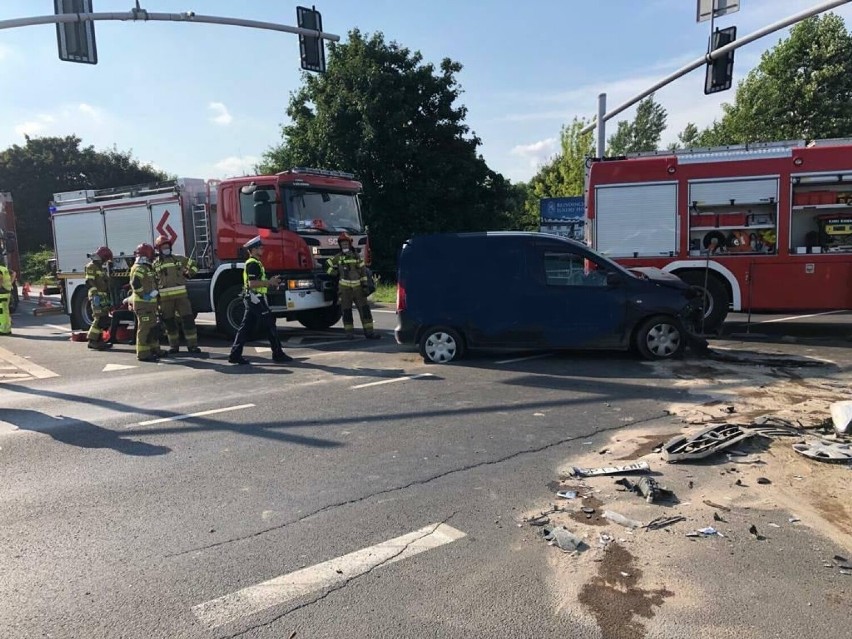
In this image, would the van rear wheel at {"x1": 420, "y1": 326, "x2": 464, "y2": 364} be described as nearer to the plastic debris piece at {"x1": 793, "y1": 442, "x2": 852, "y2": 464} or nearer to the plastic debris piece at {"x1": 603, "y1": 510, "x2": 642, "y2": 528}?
the plastic debris piece at {"x1": 793, "y1": 442, "x2": 852, "y2": 464}

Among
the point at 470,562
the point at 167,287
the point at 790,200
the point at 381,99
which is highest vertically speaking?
the point at 381,99

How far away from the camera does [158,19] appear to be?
44.4 ft

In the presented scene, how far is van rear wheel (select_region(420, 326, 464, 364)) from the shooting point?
9.11m

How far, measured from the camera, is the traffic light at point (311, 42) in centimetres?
1446

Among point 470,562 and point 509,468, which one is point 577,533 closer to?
point 470,562

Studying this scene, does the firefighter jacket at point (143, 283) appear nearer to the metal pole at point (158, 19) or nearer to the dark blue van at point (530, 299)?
the dark blue van at point (530, 299)

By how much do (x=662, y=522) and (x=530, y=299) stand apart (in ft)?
16.8

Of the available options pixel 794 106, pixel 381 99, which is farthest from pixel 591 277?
pixel 794 106

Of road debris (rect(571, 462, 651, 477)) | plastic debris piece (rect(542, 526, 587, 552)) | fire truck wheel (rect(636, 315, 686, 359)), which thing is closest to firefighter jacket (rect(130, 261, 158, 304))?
fire truck wheel (rect(636, 315, 686, 359))

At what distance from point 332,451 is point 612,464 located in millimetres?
2222

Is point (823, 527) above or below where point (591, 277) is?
below

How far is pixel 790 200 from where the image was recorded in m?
10.5

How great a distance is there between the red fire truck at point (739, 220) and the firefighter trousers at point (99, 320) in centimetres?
908

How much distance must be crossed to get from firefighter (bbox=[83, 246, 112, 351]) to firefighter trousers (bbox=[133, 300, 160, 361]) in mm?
2034
